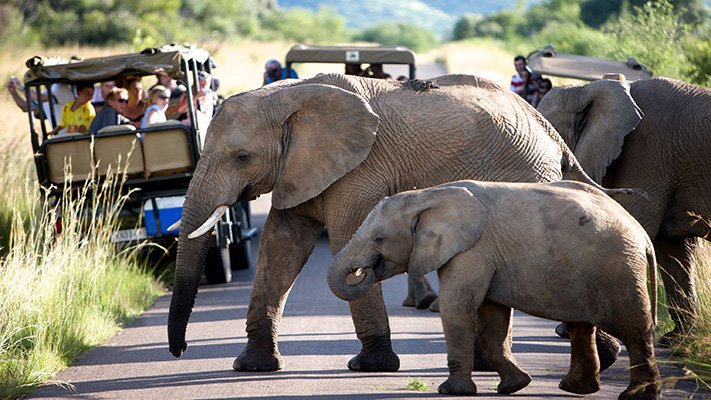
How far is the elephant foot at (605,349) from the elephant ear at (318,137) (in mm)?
2038

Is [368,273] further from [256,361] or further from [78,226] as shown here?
[78,226]

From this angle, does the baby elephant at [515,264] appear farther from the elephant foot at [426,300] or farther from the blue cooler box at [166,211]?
the blue cooler box at [166,211]

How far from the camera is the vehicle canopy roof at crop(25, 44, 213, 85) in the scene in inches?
571

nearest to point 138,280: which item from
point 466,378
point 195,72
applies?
point 195,72

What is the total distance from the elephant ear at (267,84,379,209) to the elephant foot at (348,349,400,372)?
3.94ft

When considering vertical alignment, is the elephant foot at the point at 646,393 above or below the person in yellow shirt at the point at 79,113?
above

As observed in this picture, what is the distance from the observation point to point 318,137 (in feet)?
31.1

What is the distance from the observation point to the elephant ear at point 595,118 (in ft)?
35.4

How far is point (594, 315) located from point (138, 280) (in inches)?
271

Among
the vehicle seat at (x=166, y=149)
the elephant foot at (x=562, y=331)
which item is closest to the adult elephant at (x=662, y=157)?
the elephant foot at (x=562, y=331)

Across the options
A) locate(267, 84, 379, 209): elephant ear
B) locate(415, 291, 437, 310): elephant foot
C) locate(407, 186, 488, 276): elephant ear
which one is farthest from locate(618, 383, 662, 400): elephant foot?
locate(415, 291, 437, 310): elephant foot

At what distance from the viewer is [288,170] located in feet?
31.1

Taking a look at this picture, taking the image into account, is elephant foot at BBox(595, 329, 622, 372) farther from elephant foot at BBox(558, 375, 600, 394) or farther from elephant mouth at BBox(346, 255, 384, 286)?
elephant mouth at BBox(346, 255, 384, 286)

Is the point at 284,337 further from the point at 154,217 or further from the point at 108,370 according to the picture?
the point at 154,217
